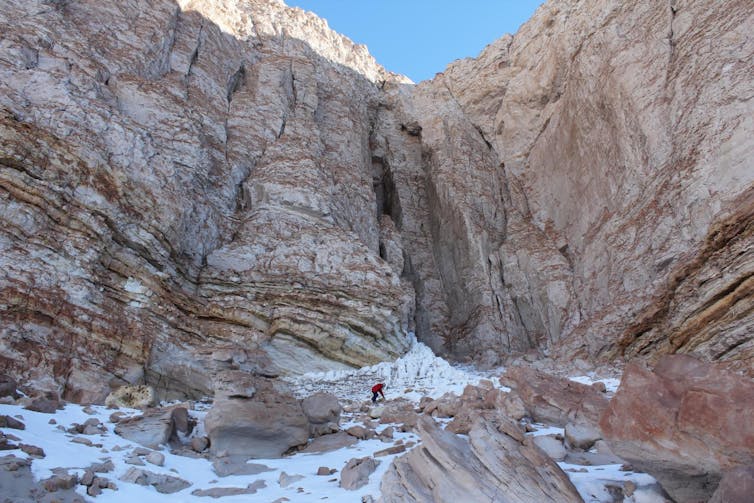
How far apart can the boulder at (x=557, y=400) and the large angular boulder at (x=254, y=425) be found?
14.7 ft

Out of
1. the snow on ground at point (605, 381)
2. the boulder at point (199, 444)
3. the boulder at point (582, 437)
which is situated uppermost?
the snow on ground at point (605, 381)

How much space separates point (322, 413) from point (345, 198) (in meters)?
17.1

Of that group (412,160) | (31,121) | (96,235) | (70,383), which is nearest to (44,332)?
(70,383)

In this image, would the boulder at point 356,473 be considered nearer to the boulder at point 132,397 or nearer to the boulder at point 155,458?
the boulder at point 155,458

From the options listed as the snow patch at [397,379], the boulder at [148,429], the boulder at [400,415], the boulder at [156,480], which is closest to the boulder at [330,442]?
the boulder at [400,415]

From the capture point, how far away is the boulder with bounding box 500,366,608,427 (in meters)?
9.70

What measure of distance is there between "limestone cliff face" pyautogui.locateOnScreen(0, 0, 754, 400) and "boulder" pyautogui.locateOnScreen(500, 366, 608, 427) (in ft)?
15.6

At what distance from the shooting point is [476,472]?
585 centimetres

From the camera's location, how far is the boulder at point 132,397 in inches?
437

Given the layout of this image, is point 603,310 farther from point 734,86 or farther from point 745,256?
point 734,86

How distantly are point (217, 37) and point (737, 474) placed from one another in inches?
1315

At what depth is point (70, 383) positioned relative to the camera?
12.5m

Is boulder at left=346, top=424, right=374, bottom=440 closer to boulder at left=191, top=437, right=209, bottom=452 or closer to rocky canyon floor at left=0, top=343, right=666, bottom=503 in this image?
rocky canyon floor at left=0, top=343, right=666, bottom=503

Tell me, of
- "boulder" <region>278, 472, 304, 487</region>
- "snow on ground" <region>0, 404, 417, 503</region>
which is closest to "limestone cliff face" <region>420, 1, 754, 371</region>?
"snow on ground" <region>0, 404, 417, 503</region>
